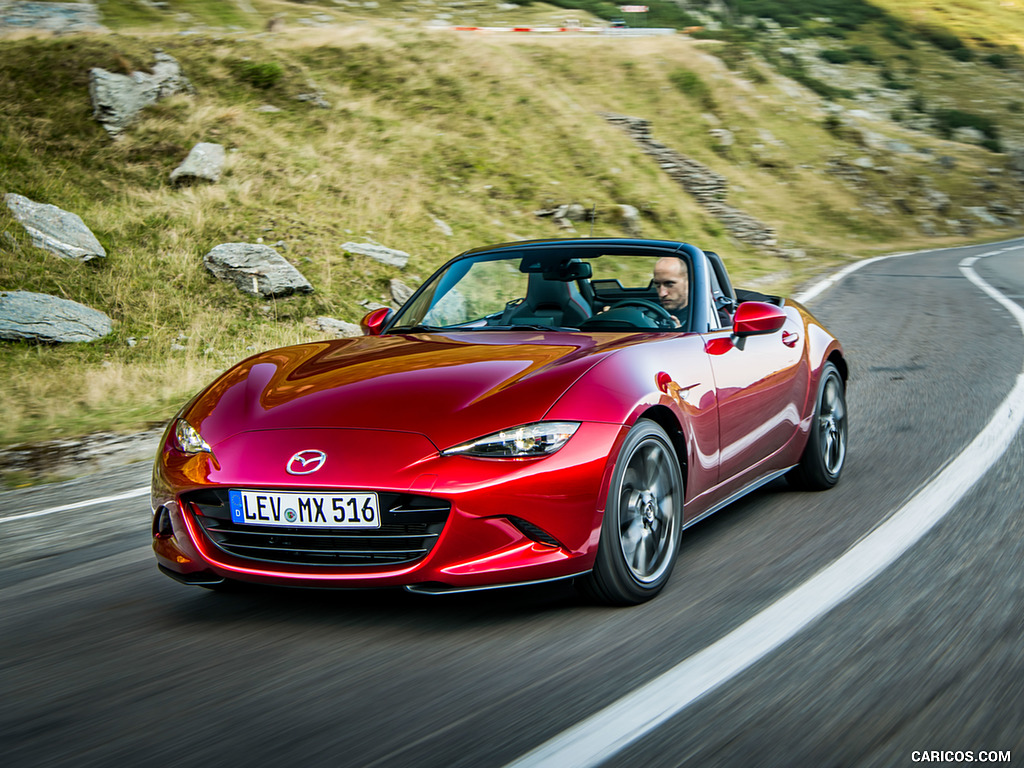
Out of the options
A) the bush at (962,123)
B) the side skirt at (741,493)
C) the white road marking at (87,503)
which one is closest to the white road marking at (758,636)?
the side skirt at (741,493)

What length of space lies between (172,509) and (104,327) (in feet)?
30.9

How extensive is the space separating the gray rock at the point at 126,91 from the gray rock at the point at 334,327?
318 inches

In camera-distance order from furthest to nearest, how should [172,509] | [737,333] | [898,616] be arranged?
[737,333], [172,509], [898,616]

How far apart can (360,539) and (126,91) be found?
19.2 m

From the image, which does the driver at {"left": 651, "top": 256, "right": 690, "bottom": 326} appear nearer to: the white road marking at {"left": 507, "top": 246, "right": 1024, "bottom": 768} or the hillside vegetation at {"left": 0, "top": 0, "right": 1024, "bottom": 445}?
the white road marking at {"left": 507, "top": 246, "right": 1024, "bottom": 768}

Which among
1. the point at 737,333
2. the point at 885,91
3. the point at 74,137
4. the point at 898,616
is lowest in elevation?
the point at 885,91

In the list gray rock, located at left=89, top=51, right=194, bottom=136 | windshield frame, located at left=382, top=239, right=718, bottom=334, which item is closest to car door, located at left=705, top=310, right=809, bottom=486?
windshield frame, located at left=382, top=239, right=718, bottom=334

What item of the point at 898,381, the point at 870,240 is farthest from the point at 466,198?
the point at 870,240

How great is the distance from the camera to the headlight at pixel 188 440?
3.64 m

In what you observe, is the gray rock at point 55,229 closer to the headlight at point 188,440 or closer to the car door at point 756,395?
the headlight at point 188,440

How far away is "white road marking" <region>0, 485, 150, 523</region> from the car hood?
1.88 m

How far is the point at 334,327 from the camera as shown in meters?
13.6

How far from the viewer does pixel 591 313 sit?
4797 mm

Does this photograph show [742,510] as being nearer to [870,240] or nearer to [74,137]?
[74,137]
